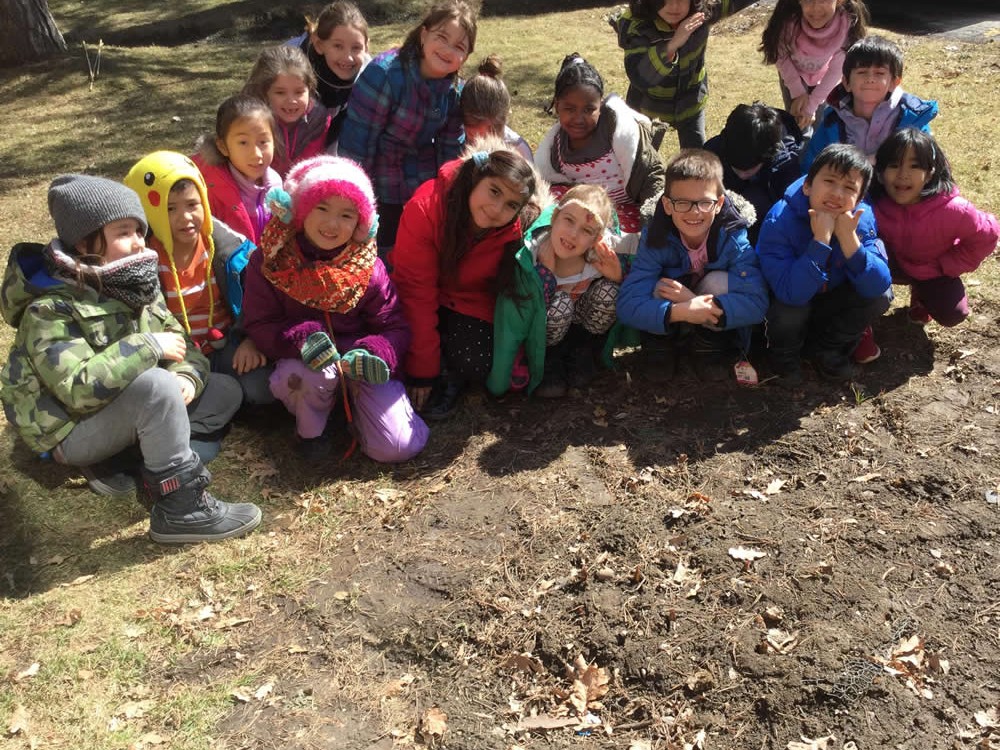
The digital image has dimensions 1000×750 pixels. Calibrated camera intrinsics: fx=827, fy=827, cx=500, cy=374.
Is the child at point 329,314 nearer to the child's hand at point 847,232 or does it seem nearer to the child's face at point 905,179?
the child's hand at point 847,232

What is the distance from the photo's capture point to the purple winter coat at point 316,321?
14.1 feet

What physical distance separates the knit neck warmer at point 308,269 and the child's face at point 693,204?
171 cm

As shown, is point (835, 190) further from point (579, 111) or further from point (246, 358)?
point (246, 358)

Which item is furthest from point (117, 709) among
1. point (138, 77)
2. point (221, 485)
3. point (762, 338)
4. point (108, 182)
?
point (138, 77)

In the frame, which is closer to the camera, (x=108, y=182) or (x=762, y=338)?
(x=108, y=182)

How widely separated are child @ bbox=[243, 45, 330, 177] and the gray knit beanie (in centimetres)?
171

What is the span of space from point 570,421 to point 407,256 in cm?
131

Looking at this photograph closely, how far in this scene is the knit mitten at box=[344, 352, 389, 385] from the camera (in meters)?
4.22

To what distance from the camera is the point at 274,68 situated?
16.8ft

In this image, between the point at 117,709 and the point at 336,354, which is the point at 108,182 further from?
the point at 117,709

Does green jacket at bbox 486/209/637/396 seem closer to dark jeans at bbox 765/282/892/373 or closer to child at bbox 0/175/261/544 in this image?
dark jeans at bbox 765/282/892/373

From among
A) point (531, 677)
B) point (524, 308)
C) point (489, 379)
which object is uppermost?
point (524, 308)

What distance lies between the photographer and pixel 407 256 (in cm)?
460

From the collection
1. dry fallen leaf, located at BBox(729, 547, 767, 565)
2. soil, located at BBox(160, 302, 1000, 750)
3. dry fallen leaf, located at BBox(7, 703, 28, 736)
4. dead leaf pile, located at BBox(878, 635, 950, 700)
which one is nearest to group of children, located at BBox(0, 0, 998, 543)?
soil, located at BBox(160, 302, 1000, 750)
